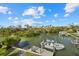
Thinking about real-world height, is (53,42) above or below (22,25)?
below

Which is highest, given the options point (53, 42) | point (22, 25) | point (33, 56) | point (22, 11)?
point (22, 11)

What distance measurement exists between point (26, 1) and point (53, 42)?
0.40 m

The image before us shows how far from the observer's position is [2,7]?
4.69 ft

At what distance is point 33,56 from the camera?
4.65 ft

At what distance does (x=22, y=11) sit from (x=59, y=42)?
392 mm

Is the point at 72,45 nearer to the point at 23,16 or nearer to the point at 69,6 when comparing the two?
the point at 69,6

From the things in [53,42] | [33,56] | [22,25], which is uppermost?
[22,25]

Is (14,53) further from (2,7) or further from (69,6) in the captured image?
(69,6)

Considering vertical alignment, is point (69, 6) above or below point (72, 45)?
above

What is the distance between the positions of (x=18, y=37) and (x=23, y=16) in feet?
0.58

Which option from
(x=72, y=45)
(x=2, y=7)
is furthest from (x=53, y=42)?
(x=2, y=7)

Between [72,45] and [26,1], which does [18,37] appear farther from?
[72,45]

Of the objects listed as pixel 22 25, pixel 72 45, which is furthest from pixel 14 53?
pixel 72 45

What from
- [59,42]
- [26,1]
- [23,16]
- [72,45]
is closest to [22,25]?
[23,16]
